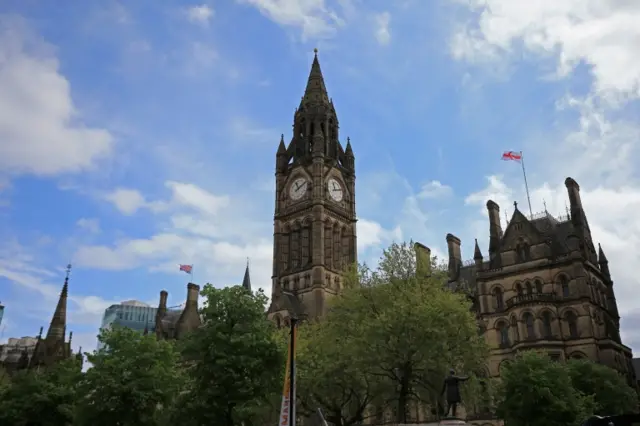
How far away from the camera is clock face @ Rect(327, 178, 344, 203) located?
240 feet

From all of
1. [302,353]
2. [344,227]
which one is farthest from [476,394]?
[344,227]

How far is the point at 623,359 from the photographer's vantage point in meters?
45.2

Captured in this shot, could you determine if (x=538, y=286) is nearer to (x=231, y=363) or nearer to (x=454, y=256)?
(x=454, y=256)

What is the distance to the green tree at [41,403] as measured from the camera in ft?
134

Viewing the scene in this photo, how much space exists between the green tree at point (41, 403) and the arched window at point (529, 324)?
34641 mm

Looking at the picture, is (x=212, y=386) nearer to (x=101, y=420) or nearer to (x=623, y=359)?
(x=101, y=420)

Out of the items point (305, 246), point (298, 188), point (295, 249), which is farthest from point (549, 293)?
point (298, 188)

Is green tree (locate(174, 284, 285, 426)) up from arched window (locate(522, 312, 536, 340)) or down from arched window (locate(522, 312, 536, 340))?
down

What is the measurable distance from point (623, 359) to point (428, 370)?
84.1 ft

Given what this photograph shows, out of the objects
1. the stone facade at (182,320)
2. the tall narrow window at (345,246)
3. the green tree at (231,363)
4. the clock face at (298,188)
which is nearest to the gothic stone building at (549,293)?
the green tree at (231,363)

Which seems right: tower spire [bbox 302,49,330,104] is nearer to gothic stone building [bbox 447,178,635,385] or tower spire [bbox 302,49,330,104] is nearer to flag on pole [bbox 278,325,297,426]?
gothic stone building [bbox 447,178,635,385]

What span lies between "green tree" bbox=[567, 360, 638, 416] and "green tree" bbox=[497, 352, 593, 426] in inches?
116

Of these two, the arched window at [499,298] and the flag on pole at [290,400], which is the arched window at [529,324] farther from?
the flag on pole at [290,400]

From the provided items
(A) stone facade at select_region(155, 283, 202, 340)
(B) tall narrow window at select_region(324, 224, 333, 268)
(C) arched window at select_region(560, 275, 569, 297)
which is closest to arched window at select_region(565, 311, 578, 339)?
(C) arched window at select_region(560, 275, 569, 297)
